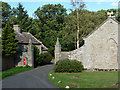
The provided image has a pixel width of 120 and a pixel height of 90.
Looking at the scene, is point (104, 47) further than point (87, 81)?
Yes

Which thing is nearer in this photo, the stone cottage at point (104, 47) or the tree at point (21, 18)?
the stone cottage at point (104, 47)

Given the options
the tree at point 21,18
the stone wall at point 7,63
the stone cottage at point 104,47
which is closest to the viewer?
the stone cottage at point 104,47

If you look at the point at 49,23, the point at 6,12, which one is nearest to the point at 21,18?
the point at 6,12

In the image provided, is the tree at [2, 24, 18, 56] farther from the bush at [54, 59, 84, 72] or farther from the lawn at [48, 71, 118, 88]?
the lawn at [48, 71, 118, 88]

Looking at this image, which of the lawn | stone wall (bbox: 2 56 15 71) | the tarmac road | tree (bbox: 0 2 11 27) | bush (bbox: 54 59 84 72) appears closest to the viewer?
the lawn

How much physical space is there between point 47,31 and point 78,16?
21235mm

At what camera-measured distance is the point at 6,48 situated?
31625mm

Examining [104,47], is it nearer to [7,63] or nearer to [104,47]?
[104,47]

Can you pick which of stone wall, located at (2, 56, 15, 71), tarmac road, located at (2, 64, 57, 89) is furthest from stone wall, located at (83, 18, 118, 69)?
stone wall, located at (2, 56, 15, 71)

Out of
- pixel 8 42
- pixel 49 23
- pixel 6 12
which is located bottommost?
pixel 8 42

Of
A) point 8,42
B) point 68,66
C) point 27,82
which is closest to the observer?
point 27,82

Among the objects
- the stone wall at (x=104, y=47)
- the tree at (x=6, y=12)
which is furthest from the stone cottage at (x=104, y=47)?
the tree at (x=6, y=12)

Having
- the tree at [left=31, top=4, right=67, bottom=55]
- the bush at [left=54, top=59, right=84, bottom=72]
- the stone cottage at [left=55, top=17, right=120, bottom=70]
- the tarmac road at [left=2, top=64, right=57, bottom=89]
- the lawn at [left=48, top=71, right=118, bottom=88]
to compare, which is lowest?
the tarmac road at [left=2, top=64, right=57, bottom=89]

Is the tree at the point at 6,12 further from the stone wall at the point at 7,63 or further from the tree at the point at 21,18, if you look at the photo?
the stone wall at the point at 7,63
